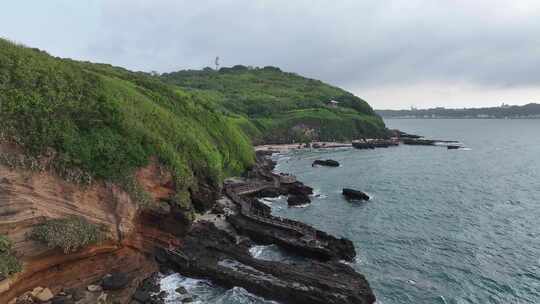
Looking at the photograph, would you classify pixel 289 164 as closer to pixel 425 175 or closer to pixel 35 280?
pixel 425 175

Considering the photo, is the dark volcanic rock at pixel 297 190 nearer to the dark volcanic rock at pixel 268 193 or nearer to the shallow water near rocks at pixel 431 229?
the dark volcanic rock at pixel 268 193

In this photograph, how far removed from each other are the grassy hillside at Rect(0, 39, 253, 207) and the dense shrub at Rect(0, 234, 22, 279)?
6.33m

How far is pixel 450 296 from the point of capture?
30.1 metres

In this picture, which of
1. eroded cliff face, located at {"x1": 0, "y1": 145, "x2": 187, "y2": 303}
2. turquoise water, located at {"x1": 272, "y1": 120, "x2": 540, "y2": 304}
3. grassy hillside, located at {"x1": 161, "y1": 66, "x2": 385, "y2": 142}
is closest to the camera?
eroded cliff face, located at {"x1": 0, "y1": 145, "x2": 187, "y2": 303}

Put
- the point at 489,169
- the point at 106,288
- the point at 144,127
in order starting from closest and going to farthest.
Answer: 1. the point at 106,288
2. the point at 144,127
3. the point at 489,169

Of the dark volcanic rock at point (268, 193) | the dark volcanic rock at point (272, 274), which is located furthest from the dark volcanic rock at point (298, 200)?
the dark volcanic rock at point (272, 274)

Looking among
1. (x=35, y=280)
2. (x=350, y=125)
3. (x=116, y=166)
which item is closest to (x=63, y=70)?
(x=116, y=166)

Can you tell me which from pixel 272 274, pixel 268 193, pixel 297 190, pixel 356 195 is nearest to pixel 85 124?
pixel 272 274

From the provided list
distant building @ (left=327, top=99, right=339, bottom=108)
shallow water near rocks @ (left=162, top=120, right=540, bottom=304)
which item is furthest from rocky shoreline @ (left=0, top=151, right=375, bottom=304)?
distant building @ (left=327, top=99, right=339, bottom=108)

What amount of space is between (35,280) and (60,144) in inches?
388

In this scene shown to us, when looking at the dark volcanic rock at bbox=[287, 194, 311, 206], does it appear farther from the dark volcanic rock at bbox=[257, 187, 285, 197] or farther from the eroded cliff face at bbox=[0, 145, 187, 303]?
the eroded cliff face at bbox=[0, 145, 187, 303]

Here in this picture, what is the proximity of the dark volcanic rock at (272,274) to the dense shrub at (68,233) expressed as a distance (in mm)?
7252

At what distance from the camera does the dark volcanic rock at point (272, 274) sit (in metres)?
27.9

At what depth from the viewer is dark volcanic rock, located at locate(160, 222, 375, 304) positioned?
91.4 feet
